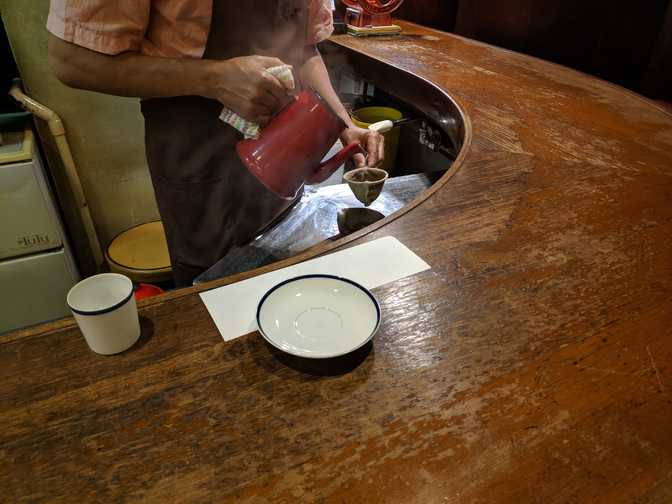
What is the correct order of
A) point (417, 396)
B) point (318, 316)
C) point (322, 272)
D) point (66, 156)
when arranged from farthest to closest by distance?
point (66, 156), point (322, 272), point (318, 316), point (417, 396)

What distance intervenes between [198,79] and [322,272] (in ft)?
2.28

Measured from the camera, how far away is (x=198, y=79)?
54.1 inches

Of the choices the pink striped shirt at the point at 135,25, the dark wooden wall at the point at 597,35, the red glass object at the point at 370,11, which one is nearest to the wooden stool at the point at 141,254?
the pink striped shirt at the point at 135,25

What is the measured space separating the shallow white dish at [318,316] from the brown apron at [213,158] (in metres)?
0.90

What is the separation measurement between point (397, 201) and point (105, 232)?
253cm

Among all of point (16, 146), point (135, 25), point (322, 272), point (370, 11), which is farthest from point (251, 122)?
point (370, 11)

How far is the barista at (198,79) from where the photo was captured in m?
1.29

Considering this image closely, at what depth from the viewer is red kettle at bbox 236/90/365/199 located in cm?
135

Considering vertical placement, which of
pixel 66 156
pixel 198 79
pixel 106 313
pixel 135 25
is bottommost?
pixel 66 156

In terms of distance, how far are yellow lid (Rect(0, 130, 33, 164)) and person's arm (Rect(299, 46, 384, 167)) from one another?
163 centimetres

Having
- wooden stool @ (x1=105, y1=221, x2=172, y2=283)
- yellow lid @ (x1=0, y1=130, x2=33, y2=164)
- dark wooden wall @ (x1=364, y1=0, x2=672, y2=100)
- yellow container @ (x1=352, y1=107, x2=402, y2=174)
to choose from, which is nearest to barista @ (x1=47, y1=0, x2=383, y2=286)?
wooden stool @ (x1=105, y1=221, x2=172, y2=283)

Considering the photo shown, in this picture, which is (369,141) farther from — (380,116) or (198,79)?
(380,116)

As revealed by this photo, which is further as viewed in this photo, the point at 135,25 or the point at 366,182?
the point at 366,182

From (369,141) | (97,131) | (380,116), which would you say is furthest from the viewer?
(380,116)
